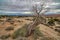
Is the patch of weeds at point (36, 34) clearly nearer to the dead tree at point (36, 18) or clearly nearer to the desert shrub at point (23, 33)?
the desert shrub at point (23, 33)

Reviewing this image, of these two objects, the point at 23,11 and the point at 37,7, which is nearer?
the point at 37,7

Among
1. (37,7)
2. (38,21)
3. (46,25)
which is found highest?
(37,7)

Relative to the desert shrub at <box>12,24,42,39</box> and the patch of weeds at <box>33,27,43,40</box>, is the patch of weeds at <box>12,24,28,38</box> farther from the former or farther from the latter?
the patch of weeds at <box>33,27,43,40</box>

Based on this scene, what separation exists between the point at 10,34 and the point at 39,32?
1.33 m

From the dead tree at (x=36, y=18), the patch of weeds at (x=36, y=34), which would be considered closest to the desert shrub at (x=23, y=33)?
the patch of weeds at (x=36, y=34)

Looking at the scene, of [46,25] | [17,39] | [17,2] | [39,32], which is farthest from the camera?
[17,2]

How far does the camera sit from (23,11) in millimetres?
10961

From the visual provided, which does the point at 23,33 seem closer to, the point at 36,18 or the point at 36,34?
the point at 36,34

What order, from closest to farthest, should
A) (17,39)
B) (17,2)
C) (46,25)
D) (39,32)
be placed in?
(17,39), (39,32), (46,25), (17,2)

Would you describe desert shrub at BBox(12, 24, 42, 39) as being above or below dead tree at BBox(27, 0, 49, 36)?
below

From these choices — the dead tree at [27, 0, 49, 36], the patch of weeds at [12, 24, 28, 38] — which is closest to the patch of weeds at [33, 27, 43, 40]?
the dead tree at [27, 0, 49, 36]

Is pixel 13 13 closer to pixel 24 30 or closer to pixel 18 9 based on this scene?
pixel 18 9

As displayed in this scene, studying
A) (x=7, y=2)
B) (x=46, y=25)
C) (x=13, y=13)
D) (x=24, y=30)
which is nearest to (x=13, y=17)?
(x=13, y=13)

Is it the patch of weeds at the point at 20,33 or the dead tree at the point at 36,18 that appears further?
the patch of weeds at the point at 20,33
